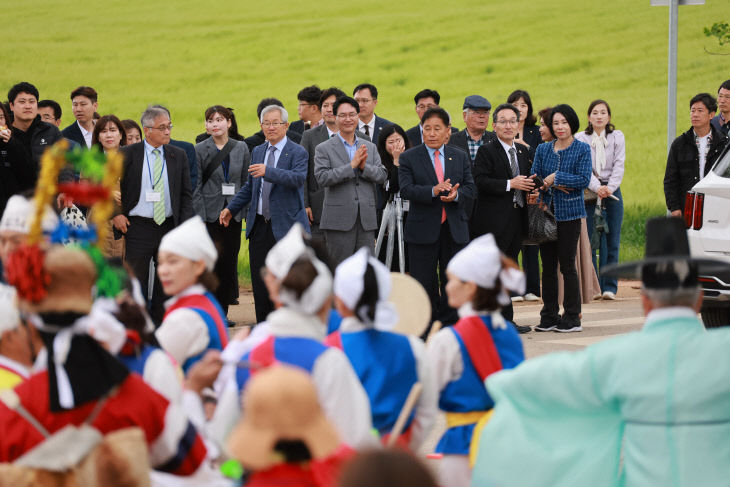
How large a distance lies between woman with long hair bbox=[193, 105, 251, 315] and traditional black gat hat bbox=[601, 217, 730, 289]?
7637 millimetres

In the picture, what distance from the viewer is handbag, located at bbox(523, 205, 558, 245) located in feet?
36.5

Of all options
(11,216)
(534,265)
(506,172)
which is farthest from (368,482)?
(534,265)

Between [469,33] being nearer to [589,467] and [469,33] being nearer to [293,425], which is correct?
[589,467]

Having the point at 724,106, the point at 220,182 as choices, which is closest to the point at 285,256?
the point at 220,182

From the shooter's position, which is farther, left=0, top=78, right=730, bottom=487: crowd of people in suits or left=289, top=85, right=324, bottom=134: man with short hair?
left=289, top=85, right=324, bottom=134: man with short hair

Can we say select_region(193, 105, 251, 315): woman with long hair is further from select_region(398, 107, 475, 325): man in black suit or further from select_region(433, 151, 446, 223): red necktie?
select_region(433, 151, 446, 223): red necktie

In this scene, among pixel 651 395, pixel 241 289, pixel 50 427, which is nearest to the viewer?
pixel 50 427

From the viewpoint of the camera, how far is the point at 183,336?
5227 mm

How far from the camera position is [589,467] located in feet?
14.8

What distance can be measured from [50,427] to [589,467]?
2062mm

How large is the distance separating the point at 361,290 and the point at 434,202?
233 inches

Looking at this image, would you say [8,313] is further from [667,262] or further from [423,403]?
[667,262]

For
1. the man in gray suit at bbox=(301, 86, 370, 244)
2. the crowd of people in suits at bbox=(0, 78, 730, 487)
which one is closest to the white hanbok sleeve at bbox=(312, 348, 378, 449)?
the crowd of people in suits at bbox=(0, 78, 730, 487)

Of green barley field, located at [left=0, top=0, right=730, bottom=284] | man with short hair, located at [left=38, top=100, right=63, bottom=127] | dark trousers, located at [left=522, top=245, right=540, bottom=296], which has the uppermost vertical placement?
green barley field, located at [left=0, top=0, right=730, bottom=284]
